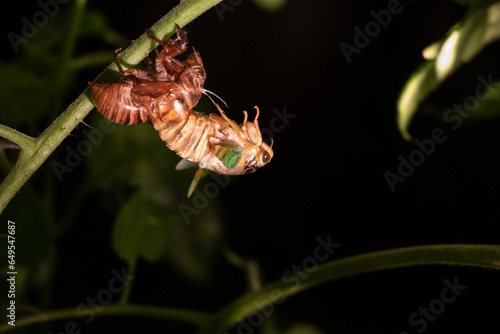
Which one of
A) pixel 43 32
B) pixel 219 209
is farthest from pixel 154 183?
pixel 43 32

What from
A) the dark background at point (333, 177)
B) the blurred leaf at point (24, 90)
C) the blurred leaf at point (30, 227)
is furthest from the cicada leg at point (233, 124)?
the dark background at point (333, 177)

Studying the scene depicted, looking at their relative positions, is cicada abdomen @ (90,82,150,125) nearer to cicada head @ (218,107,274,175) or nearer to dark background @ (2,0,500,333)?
cicada head @ (218,107,274,175)

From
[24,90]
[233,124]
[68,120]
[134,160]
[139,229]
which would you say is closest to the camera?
[68,120]

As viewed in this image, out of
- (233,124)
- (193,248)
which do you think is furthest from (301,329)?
(233,124)

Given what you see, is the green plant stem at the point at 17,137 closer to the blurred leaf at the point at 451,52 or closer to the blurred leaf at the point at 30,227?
the blurred leaf at the point at 30,227

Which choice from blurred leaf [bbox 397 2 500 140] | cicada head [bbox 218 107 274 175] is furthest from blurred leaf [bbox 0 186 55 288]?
blurred leaf [bbox 397 2 500 140]

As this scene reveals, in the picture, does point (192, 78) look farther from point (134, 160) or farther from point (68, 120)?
point (134, 160)
